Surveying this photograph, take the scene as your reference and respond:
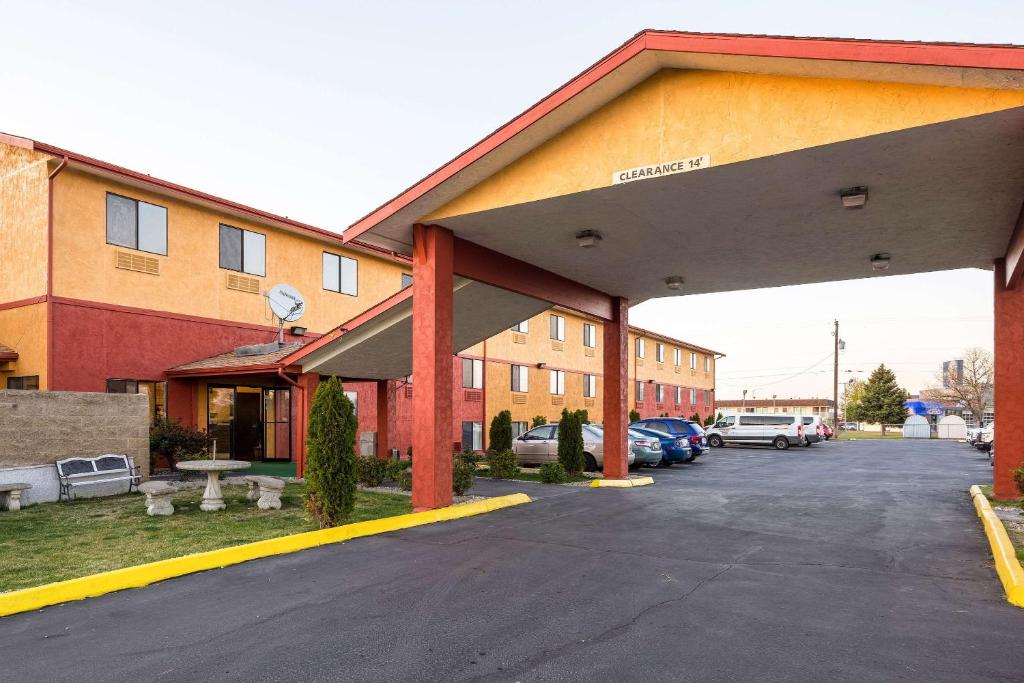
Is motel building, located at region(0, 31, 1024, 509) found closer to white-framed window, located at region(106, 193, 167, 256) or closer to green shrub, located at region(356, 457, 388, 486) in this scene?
white-framed window, located at region(106, 193, 167, 256)

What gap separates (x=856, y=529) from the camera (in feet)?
31.7

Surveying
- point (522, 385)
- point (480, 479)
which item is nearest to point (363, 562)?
point (480, 479)

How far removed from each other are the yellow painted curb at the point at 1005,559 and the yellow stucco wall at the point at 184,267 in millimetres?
17611

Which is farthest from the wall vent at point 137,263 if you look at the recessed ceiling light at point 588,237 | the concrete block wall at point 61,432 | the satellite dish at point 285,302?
the recessed ceiling light at point 588,237

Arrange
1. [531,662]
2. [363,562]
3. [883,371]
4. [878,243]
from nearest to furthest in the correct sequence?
[531,662]
[363,562]
[878,243]
[883,371]

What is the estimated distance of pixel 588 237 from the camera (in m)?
11.0

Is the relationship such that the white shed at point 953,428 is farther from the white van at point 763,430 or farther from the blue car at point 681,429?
the blue car at point 681,429

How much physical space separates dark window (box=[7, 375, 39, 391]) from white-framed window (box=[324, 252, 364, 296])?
29.9ft

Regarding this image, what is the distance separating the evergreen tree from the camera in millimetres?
71625

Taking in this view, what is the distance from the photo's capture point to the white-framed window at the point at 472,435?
27.3 metres

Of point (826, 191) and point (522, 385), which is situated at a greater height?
point (826, 191)

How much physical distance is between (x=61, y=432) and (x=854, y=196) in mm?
14102

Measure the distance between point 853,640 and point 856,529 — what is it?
5.46 m

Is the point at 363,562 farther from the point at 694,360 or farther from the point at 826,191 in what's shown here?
the point at 694,360
